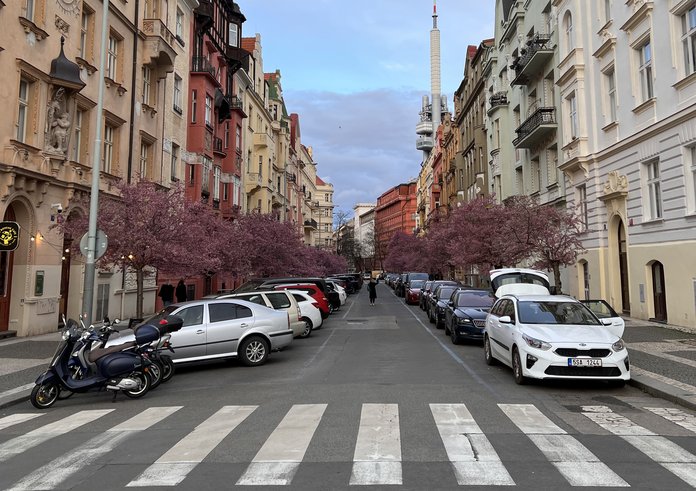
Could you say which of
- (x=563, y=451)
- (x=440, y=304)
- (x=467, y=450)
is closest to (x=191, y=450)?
(x=467, y=450)

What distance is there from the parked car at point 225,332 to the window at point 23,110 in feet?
27.7

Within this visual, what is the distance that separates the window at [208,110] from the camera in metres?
31.0

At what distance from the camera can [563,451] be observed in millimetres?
5672

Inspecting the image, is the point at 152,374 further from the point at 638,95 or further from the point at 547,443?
the point at 638,95

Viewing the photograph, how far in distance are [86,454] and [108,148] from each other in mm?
17874

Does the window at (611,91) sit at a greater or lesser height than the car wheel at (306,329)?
greater

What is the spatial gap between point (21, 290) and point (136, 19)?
13.1 meters

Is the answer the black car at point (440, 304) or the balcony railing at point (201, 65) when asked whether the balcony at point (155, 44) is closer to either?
the balcony railing at point (201, 65)

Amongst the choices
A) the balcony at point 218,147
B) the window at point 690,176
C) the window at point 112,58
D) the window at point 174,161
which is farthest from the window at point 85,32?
the window at point 690,176

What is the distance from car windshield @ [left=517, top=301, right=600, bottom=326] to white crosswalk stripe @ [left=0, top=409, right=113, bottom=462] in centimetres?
751

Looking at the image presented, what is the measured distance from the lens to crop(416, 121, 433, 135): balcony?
5856 inches

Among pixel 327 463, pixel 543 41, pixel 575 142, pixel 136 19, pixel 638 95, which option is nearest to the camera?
pixel 327 463

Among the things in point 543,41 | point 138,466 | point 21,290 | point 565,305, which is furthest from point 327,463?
point 543,41

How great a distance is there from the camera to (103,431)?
6840 mm
